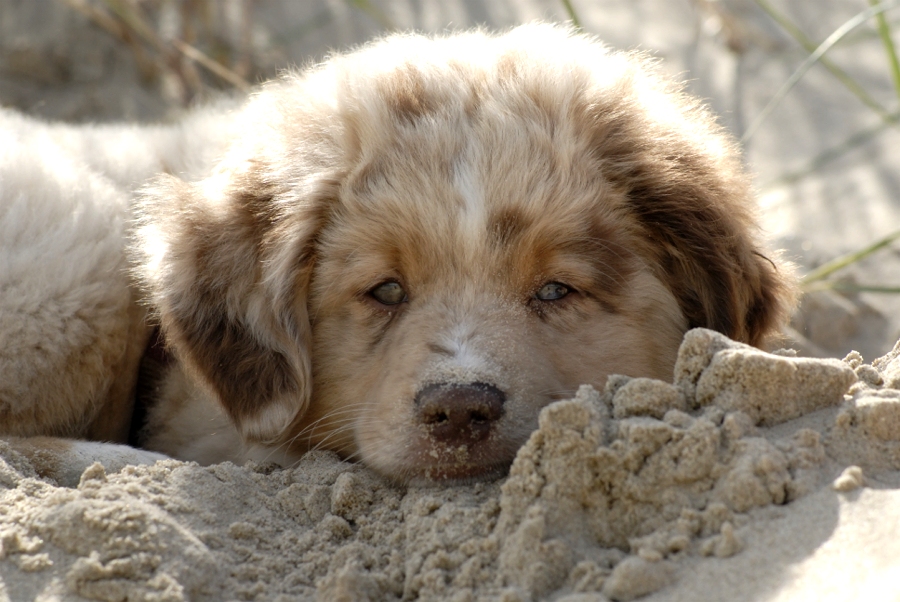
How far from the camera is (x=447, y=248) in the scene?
271cm

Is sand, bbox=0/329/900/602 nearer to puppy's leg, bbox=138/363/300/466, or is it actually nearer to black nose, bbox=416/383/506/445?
black nose, bbox=416/383/506/445

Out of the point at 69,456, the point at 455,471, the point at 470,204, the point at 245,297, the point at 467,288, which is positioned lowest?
the point at 69,456

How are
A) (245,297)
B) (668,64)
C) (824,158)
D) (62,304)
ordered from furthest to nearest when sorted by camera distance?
1. (668,64)
2. (824,158)
3. (62,304)
4. (245,297)

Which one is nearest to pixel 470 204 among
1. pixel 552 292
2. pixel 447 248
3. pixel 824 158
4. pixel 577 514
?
pixel 447 248

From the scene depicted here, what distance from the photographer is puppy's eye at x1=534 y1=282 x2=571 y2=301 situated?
275 cm

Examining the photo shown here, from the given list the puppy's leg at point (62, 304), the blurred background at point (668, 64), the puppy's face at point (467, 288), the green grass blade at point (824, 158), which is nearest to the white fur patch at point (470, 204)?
the puppy's face at point (467, 288)

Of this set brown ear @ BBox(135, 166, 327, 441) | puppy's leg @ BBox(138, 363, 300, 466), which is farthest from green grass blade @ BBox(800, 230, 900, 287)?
puppy's leg @ BBox(138, 363, 300, 466)

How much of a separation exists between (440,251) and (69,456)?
3.84ft

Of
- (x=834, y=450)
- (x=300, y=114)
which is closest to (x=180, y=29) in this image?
(x=300, y=114)

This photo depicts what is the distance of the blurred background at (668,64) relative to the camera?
511 centimetres

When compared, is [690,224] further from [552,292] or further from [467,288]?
[467,288]

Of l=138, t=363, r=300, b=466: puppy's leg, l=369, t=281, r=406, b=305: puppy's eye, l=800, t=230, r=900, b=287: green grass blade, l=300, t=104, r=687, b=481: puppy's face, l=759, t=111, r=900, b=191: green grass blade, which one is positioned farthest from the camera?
l=759, t=111, r=900, b=191: green grass blade

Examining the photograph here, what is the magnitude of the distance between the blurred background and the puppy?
80.4 inches

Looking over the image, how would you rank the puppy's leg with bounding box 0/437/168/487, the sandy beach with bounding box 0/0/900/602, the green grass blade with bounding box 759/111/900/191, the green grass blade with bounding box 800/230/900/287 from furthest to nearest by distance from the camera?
the green grass blade with bounding box 759/111/900/191
the green grass blade with bounding box 800/230/900/287
the puppy's leg with bounding box 0/437/168/487
the sandy beach with bounding box 0/0/900/602
